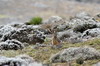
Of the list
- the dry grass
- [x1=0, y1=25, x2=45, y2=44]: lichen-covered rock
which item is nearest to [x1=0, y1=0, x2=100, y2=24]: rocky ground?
[x1=0, y1=25, x2=45, y2=44]: lichen-covered rock

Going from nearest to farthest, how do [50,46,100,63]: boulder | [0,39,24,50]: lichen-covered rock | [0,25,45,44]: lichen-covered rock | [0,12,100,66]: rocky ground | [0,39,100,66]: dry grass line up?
[0,12,100,66]: rocky ground, [50,46,100,63]: boulder, [0,39,100,66]: dry grass, [0,39,24,50]: lichen-covered rock, [0,25,45,44]: lichen-covered rock

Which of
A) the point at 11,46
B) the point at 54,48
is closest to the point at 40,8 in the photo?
the point at 11,46

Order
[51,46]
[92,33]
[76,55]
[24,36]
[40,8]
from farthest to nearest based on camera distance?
[40,8] → [24,36] → [92,33] → [51,46] → [76,55]

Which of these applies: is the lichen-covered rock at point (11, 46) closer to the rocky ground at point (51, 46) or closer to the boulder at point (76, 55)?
the rocky ground at point (51, 46)

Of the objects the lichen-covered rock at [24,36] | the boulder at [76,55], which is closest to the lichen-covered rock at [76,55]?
the boulder at [76,55]

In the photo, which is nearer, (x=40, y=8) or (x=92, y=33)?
(x=92, y=33)

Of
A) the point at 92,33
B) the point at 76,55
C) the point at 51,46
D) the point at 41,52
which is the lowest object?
the point at 92,33

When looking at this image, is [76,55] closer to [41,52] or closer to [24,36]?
[41,52]

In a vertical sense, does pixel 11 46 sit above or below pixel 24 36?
above

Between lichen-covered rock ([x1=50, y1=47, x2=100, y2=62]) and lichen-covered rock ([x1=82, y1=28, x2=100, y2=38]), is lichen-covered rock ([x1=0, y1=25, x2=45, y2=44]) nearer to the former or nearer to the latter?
lichen-covered rock ([x1=82, y1=28, x2=100, y2=38])

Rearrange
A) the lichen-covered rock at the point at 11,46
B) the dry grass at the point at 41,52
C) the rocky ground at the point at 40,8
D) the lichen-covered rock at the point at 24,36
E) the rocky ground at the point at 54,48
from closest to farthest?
the rocky ground at the point at 54,48, the dry grass at the point at 41,52, the lichen-covered rock at the point at 11,46, the lichen-covered rock at the point at 24,36, the rocky ground at the point at 40,8

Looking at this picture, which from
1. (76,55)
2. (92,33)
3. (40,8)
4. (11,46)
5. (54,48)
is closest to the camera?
(76,55)

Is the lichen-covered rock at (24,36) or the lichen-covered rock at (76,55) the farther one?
the lichen-covered rock at (24,36)

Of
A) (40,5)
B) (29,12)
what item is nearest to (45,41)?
(29,12)
